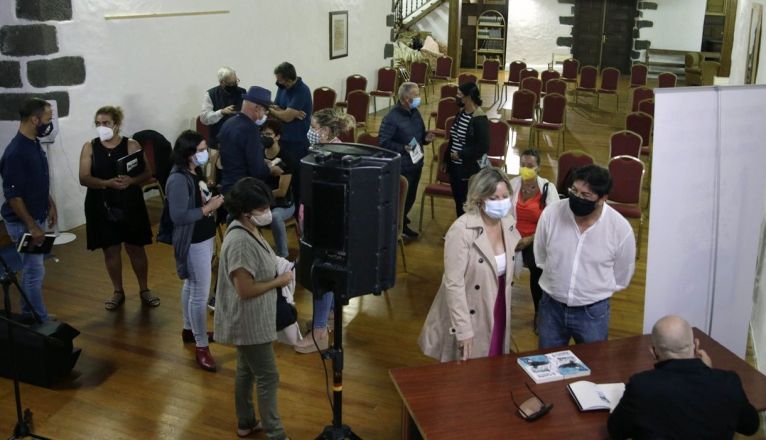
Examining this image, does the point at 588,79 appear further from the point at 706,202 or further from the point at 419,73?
the point at 706,202

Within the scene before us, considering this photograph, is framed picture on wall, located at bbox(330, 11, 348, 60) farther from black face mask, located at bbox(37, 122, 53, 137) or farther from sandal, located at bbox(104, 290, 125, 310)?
black face mask, located at bbox(37, 122, 53, 137)

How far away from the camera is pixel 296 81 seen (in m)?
7.08

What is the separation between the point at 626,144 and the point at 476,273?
4936mm

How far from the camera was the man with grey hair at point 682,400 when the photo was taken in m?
2.38

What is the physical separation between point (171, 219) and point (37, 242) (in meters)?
0.96

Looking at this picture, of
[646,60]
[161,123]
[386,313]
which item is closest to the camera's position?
[386,313]

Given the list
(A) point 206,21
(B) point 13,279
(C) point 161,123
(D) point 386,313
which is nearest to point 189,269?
(B) point 13,279

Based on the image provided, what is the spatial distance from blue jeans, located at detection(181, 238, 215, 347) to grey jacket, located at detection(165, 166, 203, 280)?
0.21 ft

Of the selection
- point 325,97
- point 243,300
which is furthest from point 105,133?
point 325,97

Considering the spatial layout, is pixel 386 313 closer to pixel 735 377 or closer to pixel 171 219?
pixel 171 219

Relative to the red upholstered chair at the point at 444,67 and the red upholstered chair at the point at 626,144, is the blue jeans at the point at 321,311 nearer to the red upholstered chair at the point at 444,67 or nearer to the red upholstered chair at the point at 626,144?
the red upholstered chair at the point at 626,144

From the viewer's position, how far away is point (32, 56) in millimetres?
6574

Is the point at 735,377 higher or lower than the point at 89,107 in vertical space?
lower

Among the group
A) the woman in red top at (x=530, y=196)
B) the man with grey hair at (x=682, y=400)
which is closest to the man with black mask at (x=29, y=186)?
the woman in red top at (x=530, y=196)
